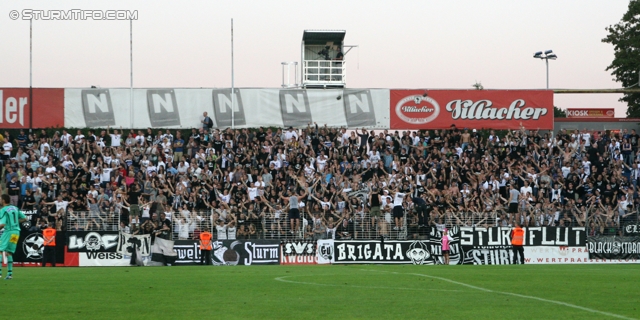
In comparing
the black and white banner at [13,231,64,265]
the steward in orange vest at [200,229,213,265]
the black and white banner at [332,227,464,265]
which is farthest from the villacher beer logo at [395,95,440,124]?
the black and white banner at [13,231,64,265]

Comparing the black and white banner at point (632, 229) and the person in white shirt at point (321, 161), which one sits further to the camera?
the person in white shirt at point (321, 161)

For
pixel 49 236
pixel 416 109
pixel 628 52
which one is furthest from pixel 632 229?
pixel 628 52

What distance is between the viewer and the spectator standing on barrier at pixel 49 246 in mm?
28188

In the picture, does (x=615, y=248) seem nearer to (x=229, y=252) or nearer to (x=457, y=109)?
(x=457, y=109)

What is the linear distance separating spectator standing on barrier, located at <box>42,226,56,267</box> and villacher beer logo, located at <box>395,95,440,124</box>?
21193 millimetres

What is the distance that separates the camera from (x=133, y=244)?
29.8 meters

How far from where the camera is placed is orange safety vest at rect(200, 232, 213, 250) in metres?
28.7

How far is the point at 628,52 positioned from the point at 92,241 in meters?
59.9

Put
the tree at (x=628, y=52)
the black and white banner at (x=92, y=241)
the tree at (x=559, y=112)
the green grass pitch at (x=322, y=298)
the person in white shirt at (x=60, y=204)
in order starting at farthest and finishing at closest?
the tree at (x=559, y=112), the tree at (x=628, y=52), the person in white shirt at (x=60, y=204), the black and white banner at (x=92, y=241), the green grass pitch at (x=322, y=298)

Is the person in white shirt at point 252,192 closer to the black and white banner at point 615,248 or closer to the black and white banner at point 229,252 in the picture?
the black and white banner at point 229,252

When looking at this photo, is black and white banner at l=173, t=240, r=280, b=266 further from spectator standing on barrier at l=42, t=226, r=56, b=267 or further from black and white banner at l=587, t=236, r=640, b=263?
black and white banner at l=587, t=236, r=640, b=263

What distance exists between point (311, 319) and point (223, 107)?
33.4 meters

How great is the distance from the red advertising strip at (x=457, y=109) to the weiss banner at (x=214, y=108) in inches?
88.9

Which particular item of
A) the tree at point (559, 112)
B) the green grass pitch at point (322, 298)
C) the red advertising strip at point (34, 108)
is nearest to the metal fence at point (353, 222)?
the green grass pitch at point (322, 298)
